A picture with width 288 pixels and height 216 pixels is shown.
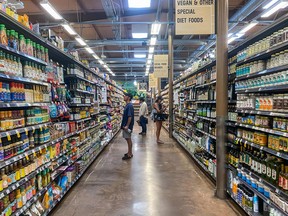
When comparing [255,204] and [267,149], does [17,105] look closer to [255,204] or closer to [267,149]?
[267,149]

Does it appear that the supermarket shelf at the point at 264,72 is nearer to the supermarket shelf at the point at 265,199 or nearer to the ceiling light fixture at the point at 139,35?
the supermarket shelf at the point at 265,199

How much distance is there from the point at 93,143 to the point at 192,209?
3843 millimetres

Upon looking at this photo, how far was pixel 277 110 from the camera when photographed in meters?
2.85

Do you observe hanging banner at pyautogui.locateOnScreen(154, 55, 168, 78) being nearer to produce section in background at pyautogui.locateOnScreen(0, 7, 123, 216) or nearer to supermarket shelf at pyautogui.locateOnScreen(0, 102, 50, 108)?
produce section in background at pyautogui.locateOnScreen(0, 7, 123, 216)

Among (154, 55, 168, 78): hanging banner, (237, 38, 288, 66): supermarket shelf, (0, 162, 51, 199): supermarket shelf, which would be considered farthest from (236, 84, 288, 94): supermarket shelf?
(154, 55, 168, 78): hanging banner

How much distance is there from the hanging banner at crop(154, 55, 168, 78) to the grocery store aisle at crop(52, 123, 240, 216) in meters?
5.13

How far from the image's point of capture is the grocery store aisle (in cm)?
374

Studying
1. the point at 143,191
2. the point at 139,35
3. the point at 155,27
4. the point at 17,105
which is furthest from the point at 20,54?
the point at 139,35

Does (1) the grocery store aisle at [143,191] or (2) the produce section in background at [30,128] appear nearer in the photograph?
(2) the produce section in background at [30,128]

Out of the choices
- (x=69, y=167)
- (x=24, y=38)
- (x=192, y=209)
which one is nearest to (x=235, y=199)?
(x=192, y=209)

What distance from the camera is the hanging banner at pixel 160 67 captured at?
11266 millimetres

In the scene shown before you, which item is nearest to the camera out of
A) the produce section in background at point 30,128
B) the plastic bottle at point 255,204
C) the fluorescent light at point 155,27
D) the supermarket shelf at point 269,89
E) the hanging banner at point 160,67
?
the produce section in background at point 30,128

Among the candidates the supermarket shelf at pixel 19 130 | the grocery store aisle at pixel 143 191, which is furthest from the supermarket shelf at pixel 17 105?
the grocery store aisle at pixel 143 191

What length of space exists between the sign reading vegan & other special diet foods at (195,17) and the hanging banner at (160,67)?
6487mm
